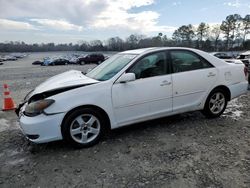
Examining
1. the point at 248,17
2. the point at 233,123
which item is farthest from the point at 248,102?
the point at 248,17

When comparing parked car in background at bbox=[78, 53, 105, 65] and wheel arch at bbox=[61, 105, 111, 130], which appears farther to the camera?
parked car in background at bbox=[78, 53, 105, 65]

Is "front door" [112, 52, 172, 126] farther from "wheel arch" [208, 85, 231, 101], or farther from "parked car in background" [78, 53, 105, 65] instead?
"parked car in background" [78, 53, 105, 65]

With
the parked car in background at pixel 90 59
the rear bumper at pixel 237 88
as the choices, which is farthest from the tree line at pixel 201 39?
the rear bumper at pixel 237 88

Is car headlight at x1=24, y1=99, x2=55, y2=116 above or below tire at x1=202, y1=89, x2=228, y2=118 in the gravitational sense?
above

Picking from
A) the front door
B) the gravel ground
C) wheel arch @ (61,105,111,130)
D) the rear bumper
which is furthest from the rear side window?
wheel arch @ (61,105,111,130)

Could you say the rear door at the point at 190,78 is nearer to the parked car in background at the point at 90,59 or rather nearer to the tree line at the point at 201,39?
the parked car in background at the point at 90,59

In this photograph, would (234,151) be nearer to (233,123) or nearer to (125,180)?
(233,123)

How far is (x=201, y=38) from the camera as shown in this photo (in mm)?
87188

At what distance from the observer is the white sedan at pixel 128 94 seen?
A: 11.1 ft

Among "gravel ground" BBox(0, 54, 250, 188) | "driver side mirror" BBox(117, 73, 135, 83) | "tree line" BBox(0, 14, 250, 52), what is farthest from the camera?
"tree line" BBox(0, 14, 250, 52)

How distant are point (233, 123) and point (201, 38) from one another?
294 ft

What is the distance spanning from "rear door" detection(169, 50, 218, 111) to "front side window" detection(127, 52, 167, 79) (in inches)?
8.1

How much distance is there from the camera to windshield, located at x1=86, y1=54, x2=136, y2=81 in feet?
12.9

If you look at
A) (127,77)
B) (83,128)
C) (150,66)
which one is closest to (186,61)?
(150,66)
